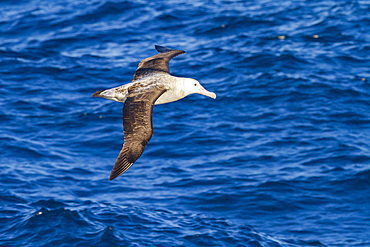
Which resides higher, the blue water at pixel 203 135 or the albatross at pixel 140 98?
the albatross at pixel 140 98

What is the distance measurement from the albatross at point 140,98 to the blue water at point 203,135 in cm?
739

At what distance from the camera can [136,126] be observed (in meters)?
12.2

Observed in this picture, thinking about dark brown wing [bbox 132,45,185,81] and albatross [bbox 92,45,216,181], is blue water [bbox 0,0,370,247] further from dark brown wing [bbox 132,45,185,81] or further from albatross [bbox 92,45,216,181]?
albatross [bbox 92,45,216,181]

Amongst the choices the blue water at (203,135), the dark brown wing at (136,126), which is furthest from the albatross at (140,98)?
the blue water at (203,135)

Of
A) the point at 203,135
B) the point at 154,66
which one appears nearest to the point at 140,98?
the point at 154,66

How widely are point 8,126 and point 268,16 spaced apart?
1407 centimetres

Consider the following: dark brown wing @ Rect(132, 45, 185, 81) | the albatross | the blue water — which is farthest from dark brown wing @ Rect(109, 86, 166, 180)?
the blue water

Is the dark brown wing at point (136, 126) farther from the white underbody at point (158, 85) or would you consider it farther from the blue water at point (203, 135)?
the blue water at point (203, 135)

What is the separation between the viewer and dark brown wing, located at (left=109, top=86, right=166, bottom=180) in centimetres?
1180

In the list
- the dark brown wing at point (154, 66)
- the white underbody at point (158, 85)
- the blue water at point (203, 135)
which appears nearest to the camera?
the white underbody at point (158, 85)

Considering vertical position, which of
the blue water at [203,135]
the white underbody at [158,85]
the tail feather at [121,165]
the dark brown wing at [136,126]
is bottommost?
the blue water at [203,135]

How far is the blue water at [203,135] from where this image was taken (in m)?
20.4

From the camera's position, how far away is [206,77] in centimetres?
2639

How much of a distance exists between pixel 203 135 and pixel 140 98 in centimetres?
1142
